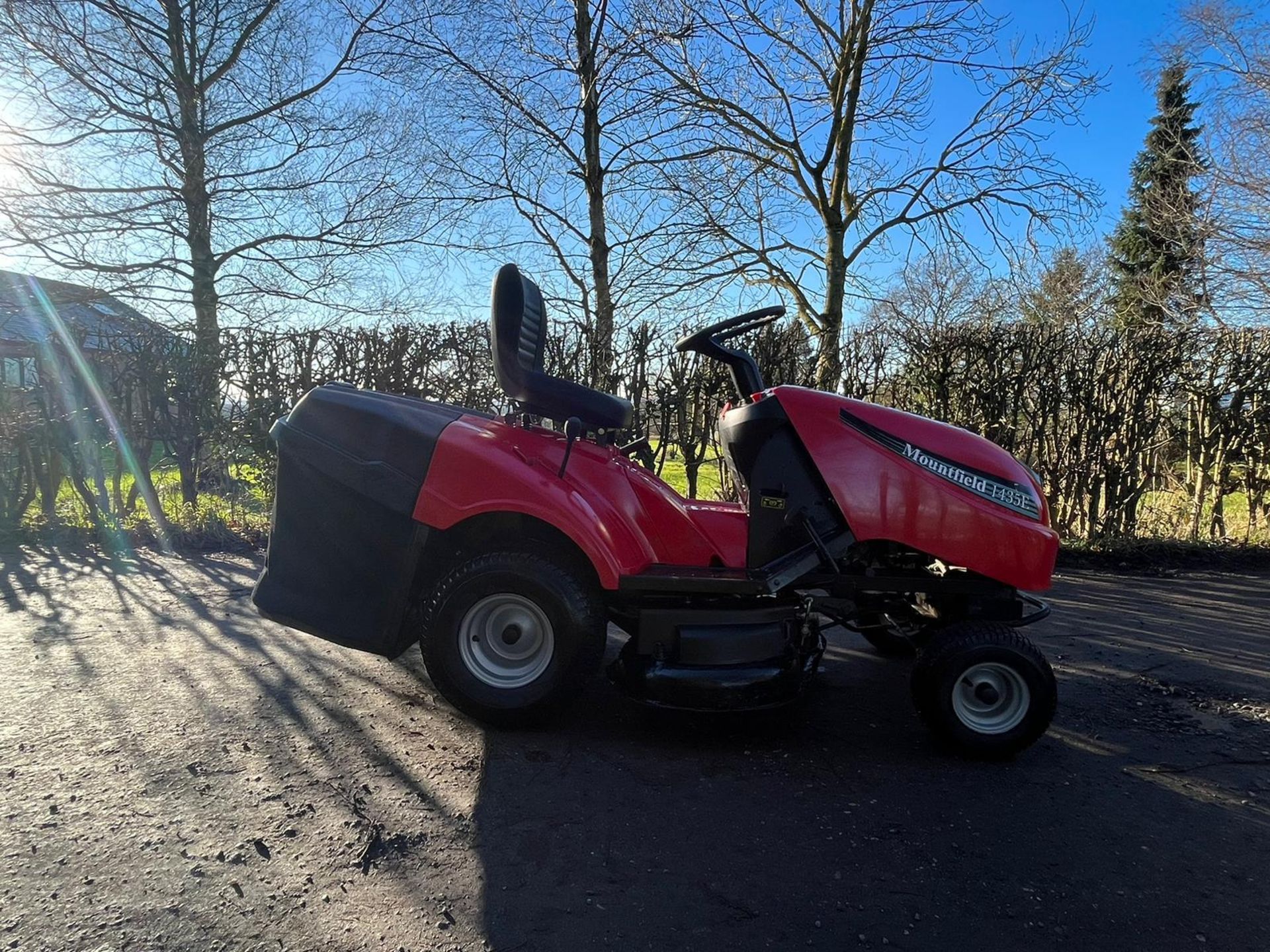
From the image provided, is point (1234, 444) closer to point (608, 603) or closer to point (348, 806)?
point (608, 603)

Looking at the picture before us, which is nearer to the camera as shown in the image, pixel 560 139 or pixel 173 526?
pixel 173 526

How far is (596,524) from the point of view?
314 centimetres

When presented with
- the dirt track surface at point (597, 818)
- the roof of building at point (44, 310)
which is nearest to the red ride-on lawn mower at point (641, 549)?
the dirt track surface at point (597, 818)

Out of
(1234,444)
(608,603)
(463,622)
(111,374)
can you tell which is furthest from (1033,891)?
(111,374)

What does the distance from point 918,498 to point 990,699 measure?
895 mm

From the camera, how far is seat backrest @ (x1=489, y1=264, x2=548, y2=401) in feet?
10.5

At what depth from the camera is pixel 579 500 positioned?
317 centimetres

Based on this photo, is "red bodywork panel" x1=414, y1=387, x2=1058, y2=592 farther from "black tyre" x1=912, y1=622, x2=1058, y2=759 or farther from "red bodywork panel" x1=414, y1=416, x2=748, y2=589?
"black tyre" x1=912, y1=622, x2=1058, y2=759

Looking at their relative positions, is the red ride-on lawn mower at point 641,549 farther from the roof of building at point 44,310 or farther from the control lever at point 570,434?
the roof of building at point 44,310

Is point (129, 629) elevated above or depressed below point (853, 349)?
below

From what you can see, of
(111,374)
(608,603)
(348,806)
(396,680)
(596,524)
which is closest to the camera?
(348,806)

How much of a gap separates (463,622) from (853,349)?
547 centimetres

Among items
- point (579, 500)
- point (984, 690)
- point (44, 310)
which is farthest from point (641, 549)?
point (44, 310)

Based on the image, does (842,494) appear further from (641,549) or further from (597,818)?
(597,818)
